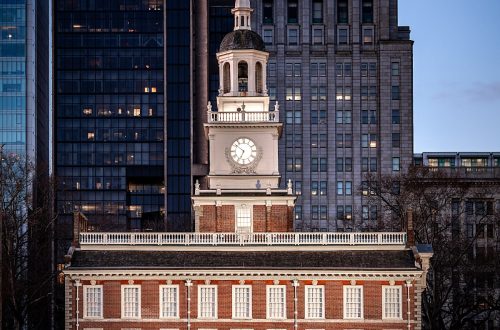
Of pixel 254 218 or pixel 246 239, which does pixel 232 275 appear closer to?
pixel 246 239

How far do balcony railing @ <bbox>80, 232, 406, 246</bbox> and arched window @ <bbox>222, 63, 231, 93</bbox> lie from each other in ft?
44.2

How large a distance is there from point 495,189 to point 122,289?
9732 cm

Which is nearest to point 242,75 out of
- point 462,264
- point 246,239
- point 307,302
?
point 246,239

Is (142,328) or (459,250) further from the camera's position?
(459,250)

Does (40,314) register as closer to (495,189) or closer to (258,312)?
(258,312)

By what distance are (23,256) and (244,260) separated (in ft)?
87.5

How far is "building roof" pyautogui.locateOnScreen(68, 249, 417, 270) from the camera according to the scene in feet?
287

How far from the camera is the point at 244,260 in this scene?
291ft

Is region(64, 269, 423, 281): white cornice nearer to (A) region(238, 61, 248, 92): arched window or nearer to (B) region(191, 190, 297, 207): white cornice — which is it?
(B) region(191, 190, 297, 207): white cornice

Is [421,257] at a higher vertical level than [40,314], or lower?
higher

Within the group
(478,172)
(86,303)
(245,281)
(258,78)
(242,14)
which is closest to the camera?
(86,303)

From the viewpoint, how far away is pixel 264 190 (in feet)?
309

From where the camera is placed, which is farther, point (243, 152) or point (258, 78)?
point (258, 78)

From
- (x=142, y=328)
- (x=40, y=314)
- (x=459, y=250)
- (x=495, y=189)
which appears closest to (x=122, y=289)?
(x=142, y=328)
